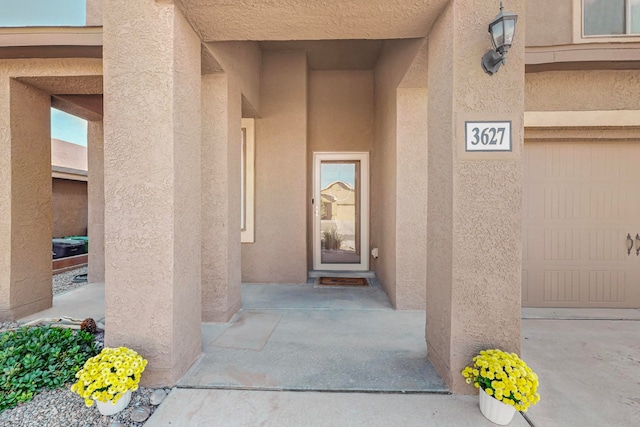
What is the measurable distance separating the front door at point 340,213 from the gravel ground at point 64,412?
163 inches

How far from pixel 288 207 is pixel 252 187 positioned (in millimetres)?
753

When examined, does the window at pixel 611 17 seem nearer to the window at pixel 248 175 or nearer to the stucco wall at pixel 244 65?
the stucco wall at pixel 244 65

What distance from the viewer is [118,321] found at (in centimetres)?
229

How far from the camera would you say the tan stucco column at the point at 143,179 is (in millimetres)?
2234

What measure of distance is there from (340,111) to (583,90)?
3.67 meters

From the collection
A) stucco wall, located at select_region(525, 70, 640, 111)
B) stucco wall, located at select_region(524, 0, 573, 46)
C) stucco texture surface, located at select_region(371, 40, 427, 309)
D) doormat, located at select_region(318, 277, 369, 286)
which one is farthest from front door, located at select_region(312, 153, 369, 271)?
stucco wall, located at select_region(524, 0, 573, 46)

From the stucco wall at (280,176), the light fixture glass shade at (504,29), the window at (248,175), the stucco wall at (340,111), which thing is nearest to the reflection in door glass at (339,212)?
the stucco wall at (340,111)

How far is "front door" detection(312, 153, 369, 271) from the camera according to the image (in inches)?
237

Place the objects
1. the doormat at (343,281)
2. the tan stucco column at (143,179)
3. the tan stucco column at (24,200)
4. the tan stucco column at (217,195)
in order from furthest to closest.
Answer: the doormat at (343,281)
the tan stucco column at (24,200)
the tan stucco column at (217,195)
the tan stucco column at (143,179)

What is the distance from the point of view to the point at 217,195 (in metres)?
3.46

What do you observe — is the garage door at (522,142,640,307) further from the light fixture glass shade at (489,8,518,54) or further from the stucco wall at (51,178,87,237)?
the stucco wall at (51,178,87,237)

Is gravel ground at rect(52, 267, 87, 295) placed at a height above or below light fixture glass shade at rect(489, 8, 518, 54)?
below

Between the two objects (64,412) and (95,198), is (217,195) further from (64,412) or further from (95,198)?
(95,198)

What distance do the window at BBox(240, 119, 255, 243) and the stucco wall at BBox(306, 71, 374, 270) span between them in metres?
1.15
